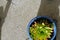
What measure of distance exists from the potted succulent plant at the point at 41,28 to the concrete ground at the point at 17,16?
14cm

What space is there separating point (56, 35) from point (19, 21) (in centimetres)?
41

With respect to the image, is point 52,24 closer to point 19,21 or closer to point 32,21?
point 32,21

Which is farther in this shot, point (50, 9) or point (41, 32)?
point (50, 9)

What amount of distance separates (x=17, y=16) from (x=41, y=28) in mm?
354

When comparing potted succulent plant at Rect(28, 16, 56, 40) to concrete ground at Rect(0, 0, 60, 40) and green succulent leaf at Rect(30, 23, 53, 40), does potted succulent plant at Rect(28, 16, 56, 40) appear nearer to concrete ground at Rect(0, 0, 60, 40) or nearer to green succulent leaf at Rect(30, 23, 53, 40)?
green succulent leaf at Rect(30, 23, 53, 40)

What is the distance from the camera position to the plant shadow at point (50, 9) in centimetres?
237

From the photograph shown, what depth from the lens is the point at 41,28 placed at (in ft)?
7.23

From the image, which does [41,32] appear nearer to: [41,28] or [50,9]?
[41,28]

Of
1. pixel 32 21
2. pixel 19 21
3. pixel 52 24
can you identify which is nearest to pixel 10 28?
pixel 19 21

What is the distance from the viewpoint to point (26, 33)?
2.36 m

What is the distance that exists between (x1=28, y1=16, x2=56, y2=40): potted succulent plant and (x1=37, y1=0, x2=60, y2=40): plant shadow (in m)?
0.12

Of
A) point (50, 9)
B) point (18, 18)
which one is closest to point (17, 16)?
point (18, 18)

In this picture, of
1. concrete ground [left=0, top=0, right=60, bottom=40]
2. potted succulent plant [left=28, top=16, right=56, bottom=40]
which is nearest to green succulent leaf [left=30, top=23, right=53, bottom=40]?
potted succulent plant [left=28, top=16, right=56, bottom=40]

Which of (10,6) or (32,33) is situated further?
(10,6)
